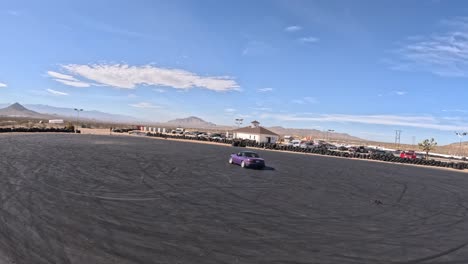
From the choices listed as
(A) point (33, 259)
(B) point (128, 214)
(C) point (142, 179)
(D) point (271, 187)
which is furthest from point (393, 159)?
(A) point (33, 259)

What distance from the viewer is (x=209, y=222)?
12.0m

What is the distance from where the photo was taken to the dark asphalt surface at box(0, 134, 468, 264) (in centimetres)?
886

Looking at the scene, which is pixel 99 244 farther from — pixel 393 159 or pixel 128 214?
pixel 393 159

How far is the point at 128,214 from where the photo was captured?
1234cm

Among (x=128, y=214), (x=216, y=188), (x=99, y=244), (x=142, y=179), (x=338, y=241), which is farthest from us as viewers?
(x=142, y=179)

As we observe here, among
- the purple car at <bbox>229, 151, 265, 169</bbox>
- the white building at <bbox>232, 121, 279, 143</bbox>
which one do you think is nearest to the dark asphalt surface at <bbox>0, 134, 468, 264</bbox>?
the purple car at <bbox>229, 151, 265, 169</bbox>

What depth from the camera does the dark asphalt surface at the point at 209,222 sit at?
886 cm

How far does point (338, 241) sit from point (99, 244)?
6.95 meters

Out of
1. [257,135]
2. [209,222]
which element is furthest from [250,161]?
[257,135]

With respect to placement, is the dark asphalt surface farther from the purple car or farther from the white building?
the white building

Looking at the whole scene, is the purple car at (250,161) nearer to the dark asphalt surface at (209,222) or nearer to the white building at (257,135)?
the dark asphalt surface at (209,222)

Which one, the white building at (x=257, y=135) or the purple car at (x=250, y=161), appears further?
the white building at (x=257, y=135)

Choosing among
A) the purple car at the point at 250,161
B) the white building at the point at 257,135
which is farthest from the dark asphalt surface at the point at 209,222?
the white building at the point at 257,135

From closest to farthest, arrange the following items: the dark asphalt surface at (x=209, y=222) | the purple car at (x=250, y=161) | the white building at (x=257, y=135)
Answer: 1. the dark asphalt surface at (x=209, y=222)
2. the purple car at (x=250, y=161)
3. the white building at (x=257, y=135)
